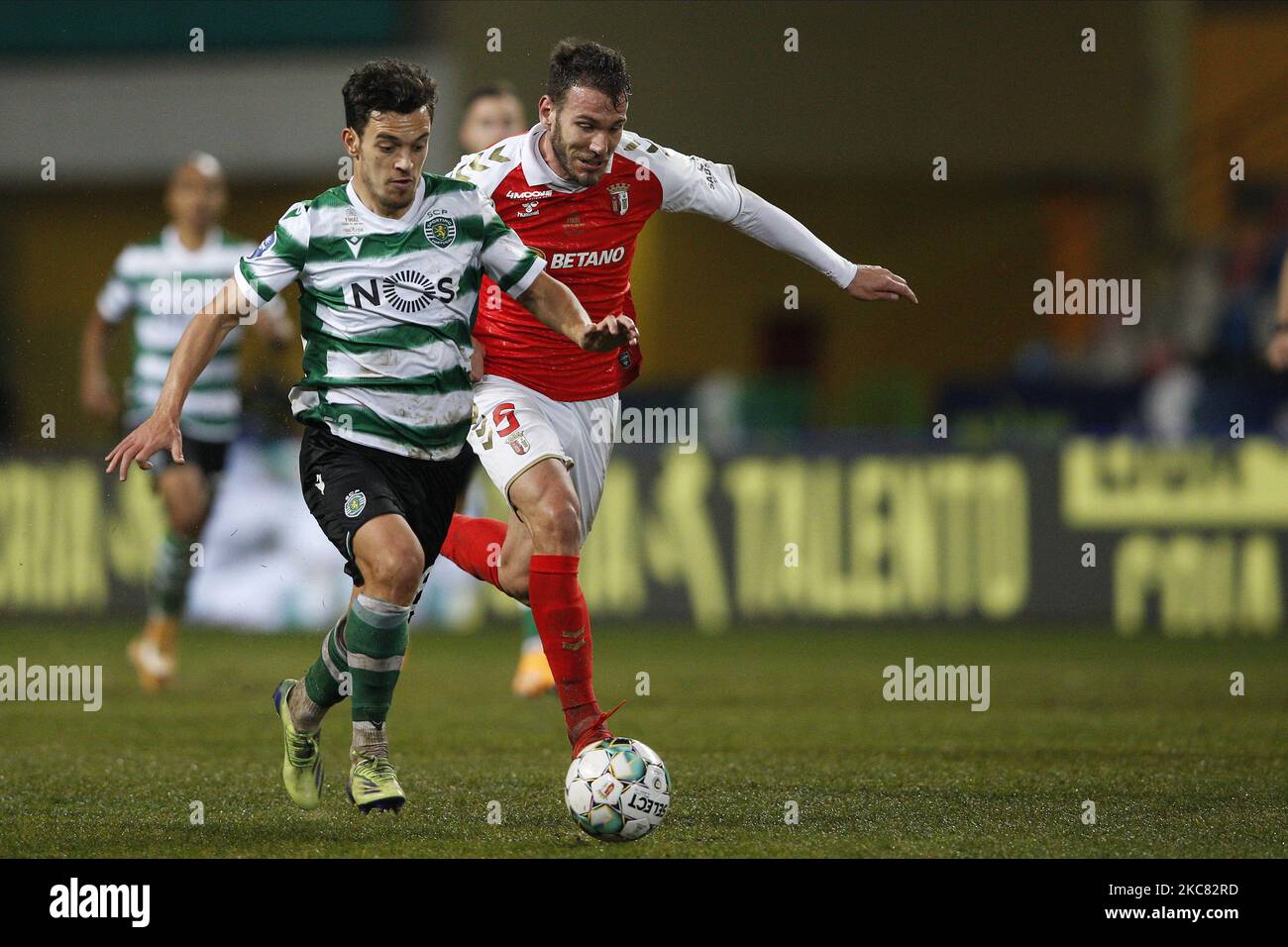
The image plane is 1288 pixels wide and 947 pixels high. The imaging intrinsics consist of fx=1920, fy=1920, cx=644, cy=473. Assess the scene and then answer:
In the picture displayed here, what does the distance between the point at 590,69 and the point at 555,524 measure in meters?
1.36

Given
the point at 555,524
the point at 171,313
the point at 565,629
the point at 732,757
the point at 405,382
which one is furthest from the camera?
the point at 171,313

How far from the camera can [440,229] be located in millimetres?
5512

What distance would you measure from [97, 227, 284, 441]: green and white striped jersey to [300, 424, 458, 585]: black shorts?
12.6 ft

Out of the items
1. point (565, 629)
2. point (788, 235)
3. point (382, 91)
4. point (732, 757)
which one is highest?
point (382, 91)

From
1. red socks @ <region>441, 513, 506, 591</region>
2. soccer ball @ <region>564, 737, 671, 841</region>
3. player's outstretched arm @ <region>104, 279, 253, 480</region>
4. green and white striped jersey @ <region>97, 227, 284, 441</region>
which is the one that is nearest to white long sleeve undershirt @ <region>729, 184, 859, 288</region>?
red socks @ <region>441, 513, 506, 591</region>

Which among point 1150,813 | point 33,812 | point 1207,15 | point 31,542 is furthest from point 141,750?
point 1207,15

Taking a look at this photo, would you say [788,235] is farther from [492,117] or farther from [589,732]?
[492,117]

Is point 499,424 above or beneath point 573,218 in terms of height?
beneath

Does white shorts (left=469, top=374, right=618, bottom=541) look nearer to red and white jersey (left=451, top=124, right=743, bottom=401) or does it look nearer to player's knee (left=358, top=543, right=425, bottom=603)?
red and white jersey (left=451, top=124, right=743, bottom=401)

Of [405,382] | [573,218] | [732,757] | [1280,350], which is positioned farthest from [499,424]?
[1280,350]

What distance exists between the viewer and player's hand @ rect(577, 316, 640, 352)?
5043mm

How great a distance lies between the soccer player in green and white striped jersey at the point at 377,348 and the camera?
17.5ft

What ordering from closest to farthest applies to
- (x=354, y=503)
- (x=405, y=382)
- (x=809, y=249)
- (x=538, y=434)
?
(x=354, y=503)
(x=405, y=382)
(x=538, y=434)
(x=809, y=249)

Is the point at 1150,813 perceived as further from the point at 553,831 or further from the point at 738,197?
the point at 738,197
